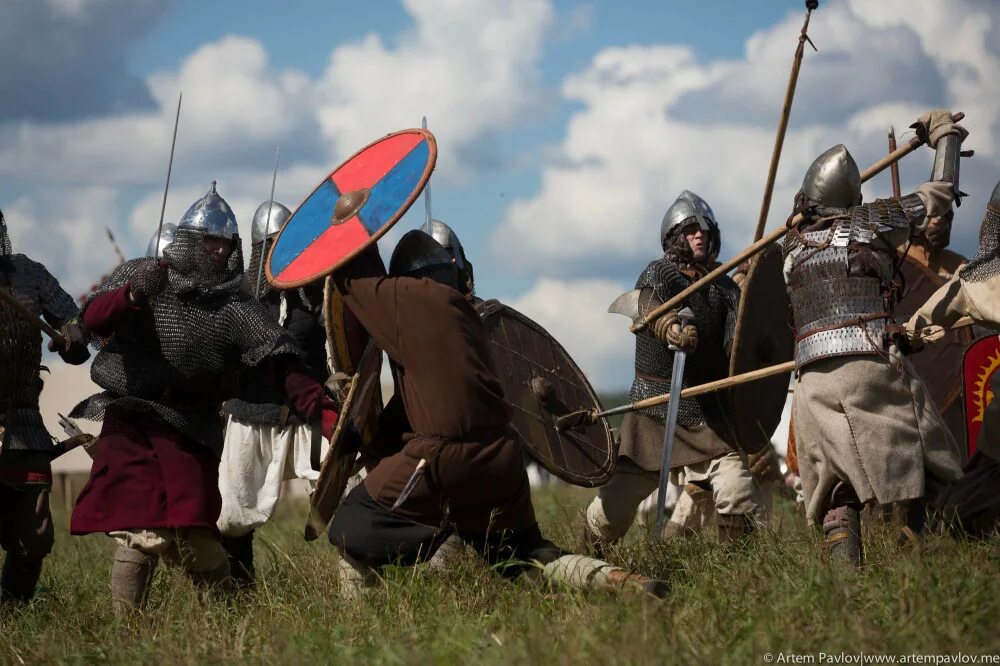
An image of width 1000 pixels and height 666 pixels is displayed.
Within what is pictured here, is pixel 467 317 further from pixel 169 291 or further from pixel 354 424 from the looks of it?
pixel 169 291

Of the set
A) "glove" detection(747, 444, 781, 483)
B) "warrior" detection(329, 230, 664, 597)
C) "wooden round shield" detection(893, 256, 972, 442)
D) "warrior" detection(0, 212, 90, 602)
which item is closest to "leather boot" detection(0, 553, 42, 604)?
"warrior" detection(0, 212, 90, 602)

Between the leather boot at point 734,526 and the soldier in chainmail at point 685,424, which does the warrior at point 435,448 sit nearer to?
the soldier in chainmail at point 685,424

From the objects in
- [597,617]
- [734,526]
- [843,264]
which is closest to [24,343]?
[597,617]

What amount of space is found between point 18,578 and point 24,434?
593 mm

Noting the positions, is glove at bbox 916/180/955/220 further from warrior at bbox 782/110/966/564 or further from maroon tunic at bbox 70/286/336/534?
maroon tunic at bbox 70/286/336/534

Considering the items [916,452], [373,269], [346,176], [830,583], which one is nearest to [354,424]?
[373,269]

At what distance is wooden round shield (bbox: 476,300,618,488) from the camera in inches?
211

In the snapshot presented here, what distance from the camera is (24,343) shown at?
5.46m

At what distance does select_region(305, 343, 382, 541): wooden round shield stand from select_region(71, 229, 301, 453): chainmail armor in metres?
0.64

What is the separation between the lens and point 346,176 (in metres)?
4.53

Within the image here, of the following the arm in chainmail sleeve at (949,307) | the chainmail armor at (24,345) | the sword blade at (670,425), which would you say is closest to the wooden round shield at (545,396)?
the sword blade at (670,425)

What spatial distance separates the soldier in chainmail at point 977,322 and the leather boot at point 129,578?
113 inches

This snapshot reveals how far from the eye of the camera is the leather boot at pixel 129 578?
4672mm

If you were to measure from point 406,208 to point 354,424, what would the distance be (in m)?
0.73
